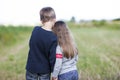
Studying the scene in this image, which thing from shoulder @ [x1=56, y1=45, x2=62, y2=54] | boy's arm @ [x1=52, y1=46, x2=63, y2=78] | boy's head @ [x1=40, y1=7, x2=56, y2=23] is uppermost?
boy's head @ [x1=40, y1=7, x2=56, y2=23]

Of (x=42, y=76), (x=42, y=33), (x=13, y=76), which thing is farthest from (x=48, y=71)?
(x=13, y=76)

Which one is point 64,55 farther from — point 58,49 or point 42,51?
point 42,51

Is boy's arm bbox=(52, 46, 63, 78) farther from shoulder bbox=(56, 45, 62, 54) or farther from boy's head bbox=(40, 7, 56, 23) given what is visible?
boy's head bbox=(40, 7, 56, 23)

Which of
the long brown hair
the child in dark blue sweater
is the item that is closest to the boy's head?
the child in dark blue sweater

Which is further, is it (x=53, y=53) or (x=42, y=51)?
(x=42, y=51)

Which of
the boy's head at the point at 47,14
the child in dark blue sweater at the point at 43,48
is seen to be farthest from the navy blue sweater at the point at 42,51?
the boy's head at the point at 47,14

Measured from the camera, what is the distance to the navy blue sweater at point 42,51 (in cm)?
508

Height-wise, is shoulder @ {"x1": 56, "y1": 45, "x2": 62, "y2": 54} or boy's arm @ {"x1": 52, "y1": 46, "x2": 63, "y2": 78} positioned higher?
shoulder @ {"x1": 56, "y1": 45, "x2": 62, "y2": 54}

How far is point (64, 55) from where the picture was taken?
16.7ft

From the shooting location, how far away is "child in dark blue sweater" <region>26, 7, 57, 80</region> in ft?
16.7

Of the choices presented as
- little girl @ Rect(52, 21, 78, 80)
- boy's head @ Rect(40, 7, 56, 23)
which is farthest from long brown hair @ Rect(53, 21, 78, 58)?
boy's head @ Rect(40, 7, 56, 23)

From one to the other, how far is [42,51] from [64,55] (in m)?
0.30

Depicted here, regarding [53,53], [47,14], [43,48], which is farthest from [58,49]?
[47,14]

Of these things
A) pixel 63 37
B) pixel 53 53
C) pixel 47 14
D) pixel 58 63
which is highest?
pixel 47 14
